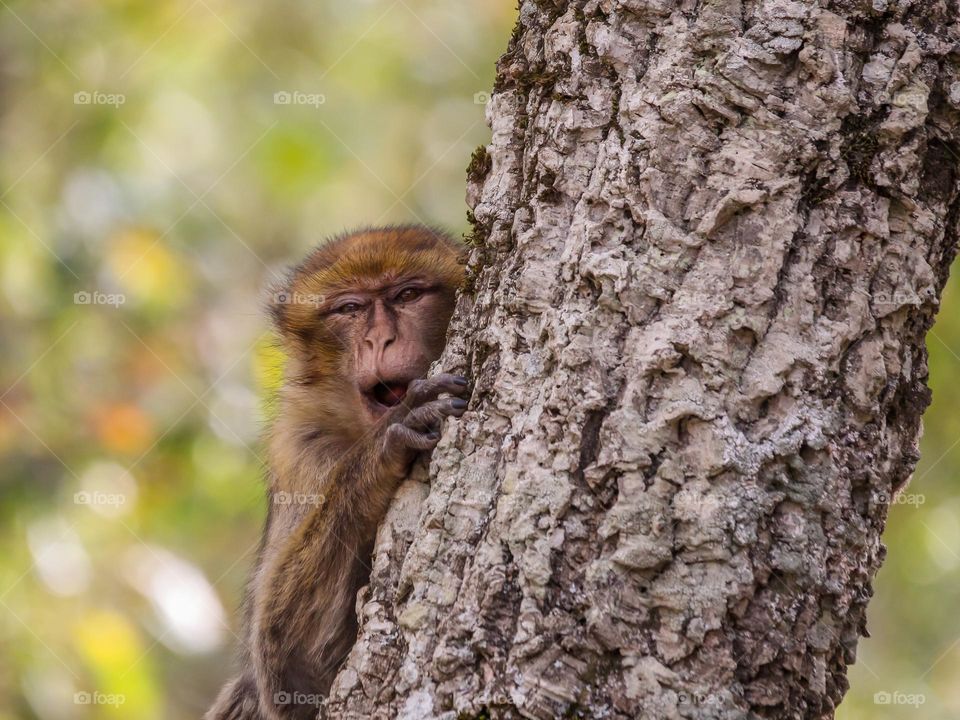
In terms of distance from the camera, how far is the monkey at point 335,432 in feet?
10.5

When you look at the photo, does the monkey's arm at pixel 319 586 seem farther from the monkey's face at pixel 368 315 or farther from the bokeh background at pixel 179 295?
the bokeh background at pixel 179 295

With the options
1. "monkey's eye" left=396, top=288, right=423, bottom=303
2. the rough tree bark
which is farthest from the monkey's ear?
the rough tree bark

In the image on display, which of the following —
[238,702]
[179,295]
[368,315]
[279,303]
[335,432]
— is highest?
[179,295]

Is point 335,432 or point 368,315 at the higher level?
point 368,315

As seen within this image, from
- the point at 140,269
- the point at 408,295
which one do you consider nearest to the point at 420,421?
the point at 408,295

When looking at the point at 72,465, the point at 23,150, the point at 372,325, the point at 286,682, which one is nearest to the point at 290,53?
the point at 23,150

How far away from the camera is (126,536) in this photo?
817 cm

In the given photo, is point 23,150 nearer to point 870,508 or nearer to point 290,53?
point 290,53

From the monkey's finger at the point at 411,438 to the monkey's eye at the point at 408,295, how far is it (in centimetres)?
144

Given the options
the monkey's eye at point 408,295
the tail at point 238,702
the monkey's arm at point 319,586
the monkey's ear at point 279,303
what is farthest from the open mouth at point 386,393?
the tail at point 238,702

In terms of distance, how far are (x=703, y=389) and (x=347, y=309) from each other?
2.46 m

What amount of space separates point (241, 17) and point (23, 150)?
253 centimetres

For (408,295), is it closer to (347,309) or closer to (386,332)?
(347,309)

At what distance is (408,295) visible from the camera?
4.30 metres
